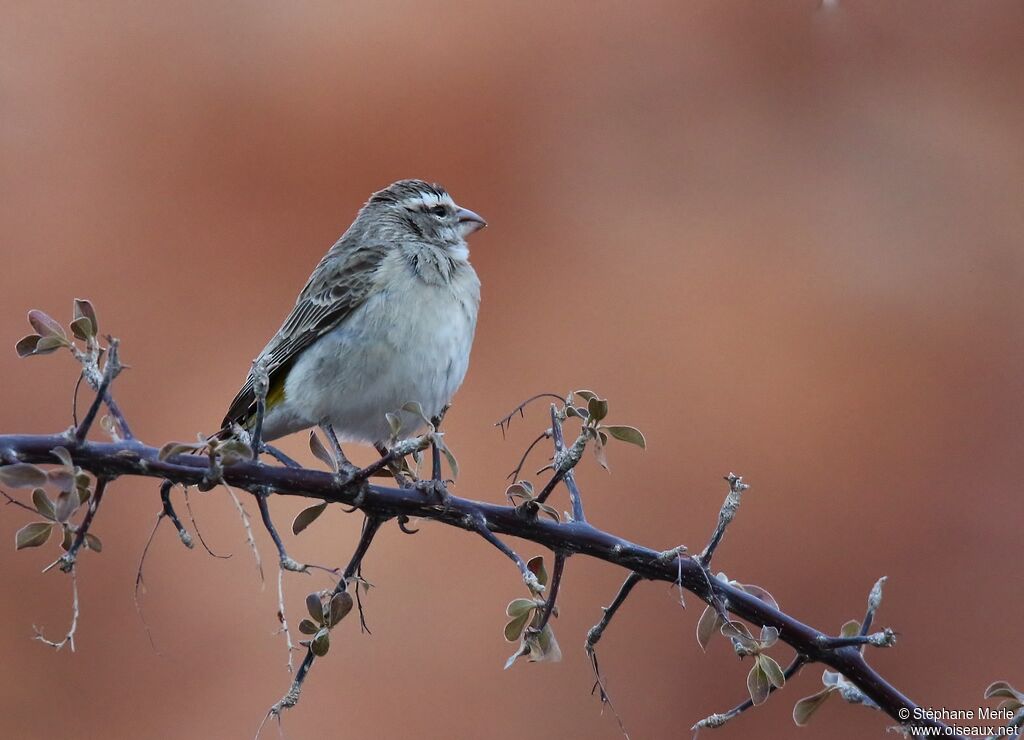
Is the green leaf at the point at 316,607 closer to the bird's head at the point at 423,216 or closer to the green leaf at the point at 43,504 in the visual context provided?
the green leaf at the point at 43,504

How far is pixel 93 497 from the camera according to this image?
1.62 m

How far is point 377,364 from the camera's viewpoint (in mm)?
3129

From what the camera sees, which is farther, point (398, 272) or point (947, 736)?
point (398, 272)

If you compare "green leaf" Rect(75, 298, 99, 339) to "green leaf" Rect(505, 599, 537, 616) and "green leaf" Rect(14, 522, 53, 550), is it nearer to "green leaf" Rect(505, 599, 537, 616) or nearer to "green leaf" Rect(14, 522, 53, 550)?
"green leaf" Rect(14, 522, 53, 550)

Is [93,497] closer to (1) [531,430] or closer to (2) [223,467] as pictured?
(2) [223,467]

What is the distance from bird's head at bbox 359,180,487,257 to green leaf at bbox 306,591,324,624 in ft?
6.47

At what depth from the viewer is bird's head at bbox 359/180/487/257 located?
144 inches

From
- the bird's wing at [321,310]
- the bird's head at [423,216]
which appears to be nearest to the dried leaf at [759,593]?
the bird's wing at [321,310]

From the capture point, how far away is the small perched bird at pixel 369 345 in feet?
10.3

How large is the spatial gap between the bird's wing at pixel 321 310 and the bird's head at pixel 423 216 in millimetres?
307

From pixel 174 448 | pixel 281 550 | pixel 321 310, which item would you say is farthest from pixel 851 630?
pixel 321 310

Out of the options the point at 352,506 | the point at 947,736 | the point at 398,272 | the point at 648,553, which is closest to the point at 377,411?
the point at 398,272

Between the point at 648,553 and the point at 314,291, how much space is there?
190 cm

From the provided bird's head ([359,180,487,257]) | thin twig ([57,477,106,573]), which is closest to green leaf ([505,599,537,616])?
thin twig ([57,477,106,573])
